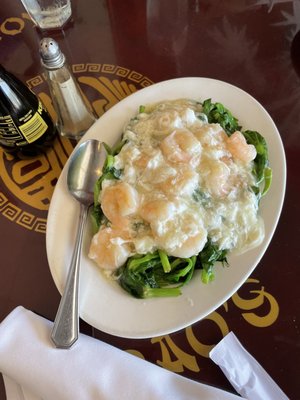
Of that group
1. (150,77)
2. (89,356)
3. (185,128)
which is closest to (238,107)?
(185,128)

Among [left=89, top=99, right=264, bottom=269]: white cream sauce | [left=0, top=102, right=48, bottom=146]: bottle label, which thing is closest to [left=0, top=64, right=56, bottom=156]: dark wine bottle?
[left=0, top=102, right=48, bottom=146]: bottle label

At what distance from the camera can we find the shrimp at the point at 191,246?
0.75 m

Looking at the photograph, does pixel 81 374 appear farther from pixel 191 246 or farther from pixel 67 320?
pixel 191 246

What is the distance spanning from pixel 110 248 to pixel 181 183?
0.19 m

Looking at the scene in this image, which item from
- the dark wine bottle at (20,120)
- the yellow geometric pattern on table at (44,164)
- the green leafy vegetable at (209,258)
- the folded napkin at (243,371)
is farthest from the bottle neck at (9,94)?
the folded napkin at (243,371)

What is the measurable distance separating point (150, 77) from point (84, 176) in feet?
1.33

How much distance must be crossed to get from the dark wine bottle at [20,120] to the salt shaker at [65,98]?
0.04 m

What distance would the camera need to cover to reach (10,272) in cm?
86

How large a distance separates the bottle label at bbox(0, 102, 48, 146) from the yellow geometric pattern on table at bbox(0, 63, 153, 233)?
78 millimetres

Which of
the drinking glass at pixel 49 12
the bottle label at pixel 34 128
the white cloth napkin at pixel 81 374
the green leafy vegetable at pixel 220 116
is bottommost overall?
the white cloth napkin at pixel 81 374

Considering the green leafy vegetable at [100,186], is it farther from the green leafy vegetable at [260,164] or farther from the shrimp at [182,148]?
the green leafy vegetable at [260,164]

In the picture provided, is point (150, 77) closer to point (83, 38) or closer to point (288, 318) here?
point (83, 38)

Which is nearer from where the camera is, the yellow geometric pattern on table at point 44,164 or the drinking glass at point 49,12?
the yellow geometric pattern on table at point 44,164

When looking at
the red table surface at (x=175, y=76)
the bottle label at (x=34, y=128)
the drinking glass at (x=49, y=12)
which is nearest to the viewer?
the red table surface at (x=175, y=76)
